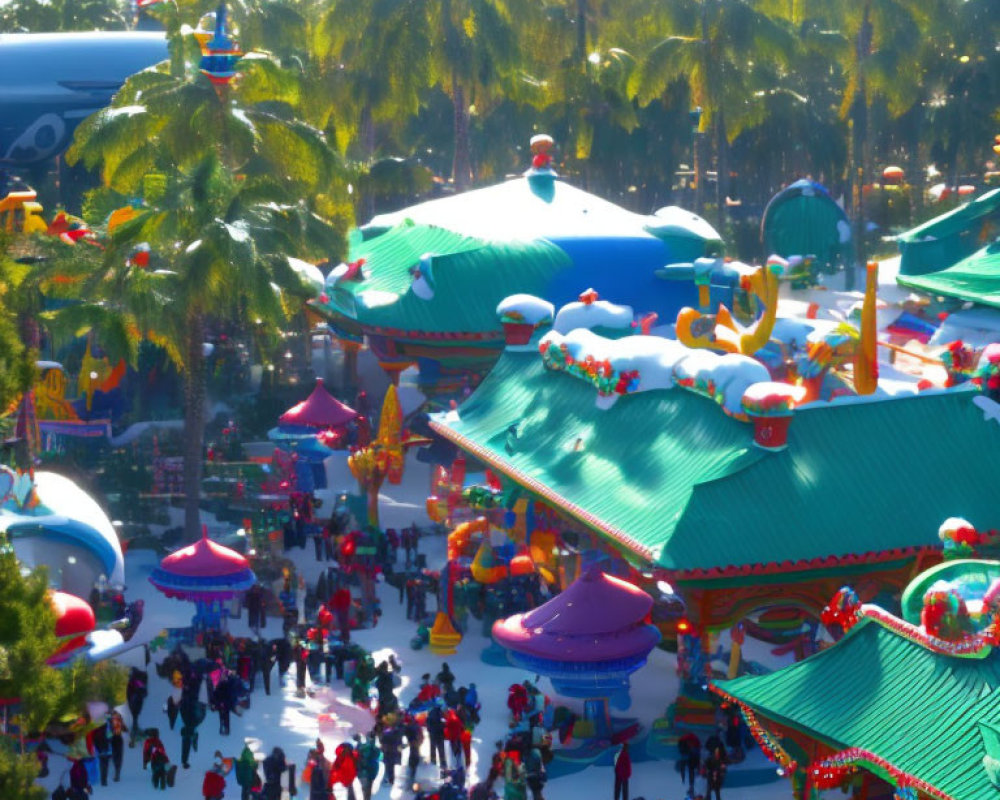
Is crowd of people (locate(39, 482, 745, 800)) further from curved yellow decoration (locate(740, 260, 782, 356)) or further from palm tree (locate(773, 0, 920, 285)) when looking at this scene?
palm tree (locate(773, 0, 920, 285))

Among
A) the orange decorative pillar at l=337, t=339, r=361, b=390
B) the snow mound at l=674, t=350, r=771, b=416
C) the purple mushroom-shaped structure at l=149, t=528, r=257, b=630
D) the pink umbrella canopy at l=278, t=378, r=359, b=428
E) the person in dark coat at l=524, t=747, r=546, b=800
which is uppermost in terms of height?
the snow mound at l=674, t=350, r=771, b=416

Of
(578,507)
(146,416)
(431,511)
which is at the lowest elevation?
(146,416)

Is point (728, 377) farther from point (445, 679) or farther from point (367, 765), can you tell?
point (367, 765)

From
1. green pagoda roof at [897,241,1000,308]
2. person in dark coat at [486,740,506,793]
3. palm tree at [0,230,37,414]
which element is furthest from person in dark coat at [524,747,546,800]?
green pagoda roof at [897,241,1000,308]

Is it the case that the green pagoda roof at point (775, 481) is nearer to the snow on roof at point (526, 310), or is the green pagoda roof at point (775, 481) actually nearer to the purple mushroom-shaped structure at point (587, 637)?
the purple mushroom-shaped structure at point (587, 637)

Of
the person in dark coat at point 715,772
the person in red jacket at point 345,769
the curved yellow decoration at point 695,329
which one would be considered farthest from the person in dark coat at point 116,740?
the curved yellow decoration at point 695,329

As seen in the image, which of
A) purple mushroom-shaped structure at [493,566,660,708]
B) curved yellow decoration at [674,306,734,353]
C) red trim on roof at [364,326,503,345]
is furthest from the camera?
red trim on roof at [364,326,503,345]

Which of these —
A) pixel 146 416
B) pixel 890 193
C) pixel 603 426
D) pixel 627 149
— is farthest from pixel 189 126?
pixel 890 193

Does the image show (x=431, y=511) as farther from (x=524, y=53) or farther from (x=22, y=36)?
(x=22, y=36)
